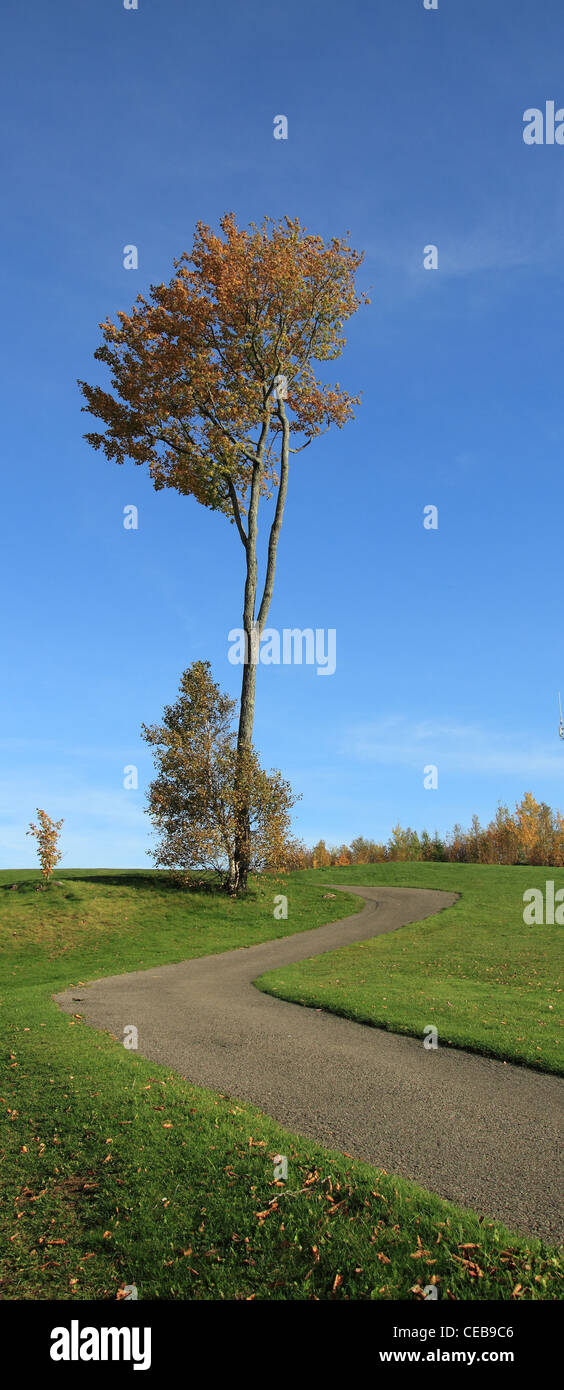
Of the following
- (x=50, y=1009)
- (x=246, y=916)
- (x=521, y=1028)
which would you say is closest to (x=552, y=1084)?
(x=521, y=1028)

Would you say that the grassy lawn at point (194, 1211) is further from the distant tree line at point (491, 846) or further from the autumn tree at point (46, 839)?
the distant tree line at point (491, 846)

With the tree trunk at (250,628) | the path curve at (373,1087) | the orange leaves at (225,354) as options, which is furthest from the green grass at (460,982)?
the orange leaves at (225,354)

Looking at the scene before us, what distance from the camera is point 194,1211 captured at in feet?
21.9

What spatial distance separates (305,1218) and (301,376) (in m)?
36.1

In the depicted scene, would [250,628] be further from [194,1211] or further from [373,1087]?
[194,1211]

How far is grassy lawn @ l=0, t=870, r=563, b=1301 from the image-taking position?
562 cm

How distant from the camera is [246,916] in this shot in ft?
97.1

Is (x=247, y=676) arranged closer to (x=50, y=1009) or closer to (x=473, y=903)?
(x=473, y=903)

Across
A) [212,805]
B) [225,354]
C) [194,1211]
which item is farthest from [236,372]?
[194,1211]

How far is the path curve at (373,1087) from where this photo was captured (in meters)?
7.31

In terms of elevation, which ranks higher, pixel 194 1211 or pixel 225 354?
pixel 225 354

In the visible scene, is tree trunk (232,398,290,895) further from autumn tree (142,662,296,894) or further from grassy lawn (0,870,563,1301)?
grassy lawn (0,870,563,1301)

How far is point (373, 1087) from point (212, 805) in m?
21.5

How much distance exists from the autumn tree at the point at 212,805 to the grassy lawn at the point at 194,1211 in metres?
19.1
